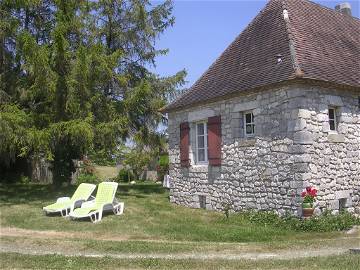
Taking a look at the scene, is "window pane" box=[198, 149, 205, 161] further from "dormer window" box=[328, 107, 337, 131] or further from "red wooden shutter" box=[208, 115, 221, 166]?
"dormer window" box=[328, 107, 337, 131]

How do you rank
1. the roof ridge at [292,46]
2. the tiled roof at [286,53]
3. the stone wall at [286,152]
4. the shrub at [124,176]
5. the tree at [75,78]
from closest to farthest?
the roof ridge at [292,46] < the stone wall at [286,152] < the tiled roof at [286,53] < the tree at [75,78] < the shrub at [124,176]

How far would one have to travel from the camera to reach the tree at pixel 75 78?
15.4m

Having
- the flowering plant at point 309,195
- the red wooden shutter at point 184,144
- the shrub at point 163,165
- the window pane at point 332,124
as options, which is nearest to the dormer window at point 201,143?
the red wooden shutter at point 184,144

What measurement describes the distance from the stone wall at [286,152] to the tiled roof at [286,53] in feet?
1.35

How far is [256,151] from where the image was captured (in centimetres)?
1252

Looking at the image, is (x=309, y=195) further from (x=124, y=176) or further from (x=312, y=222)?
(x=124, y=176)

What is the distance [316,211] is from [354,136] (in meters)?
2.56

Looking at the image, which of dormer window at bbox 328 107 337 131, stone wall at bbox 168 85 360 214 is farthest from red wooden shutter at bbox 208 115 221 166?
dormer window at bbox 328 107 337 131

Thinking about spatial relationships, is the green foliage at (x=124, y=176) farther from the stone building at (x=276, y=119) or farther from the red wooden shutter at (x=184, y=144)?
the red wooden shutter at (x=184, y=144)

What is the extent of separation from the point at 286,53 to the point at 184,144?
4.40 meters

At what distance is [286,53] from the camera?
1246cm

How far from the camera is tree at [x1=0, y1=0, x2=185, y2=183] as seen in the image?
15406 mm

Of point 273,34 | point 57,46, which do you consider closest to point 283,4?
point 273,34

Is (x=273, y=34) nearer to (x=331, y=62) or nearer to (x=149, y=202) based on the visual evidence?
(x=331, y=62)
